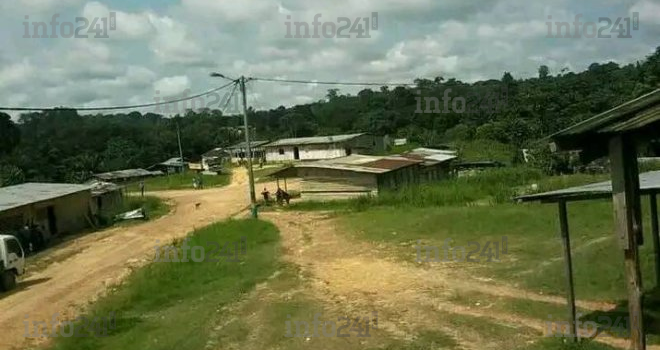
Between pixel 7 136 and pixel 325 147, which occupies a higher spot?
pixel 7 136

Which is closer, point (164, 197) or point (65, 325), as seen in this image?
point (65, 325)

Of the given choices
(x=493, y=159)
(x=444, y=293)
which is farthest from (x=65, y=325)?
(x=493, y=159)

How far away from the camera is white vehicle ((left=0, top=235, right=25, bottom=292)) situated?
18.7 m

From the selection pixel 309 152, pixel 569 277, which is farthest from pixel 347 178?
pixel 309 152

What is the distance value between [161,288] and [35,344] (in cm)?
445

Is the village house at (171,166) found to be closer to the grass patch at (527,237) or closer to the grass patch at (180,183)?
the grass patch at (180,183)

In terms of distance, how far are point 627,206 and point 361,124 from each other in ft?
285

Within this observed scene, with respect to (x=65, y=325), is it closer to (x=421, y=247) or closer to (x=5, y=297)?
(x=5, y=297)

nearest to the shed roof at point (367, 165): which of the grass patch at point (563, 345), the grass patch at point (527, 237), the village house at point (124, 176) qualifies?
the grass patch at point (527, 237)

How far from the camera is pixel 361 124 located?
94125 millimetres

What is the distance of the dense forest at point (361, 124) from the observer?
60375 mm

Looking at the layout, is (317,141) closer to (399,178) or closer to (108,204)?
(108,204)

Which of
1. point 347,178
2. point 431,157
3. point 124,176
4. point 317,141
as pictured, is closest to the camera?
point 347,178

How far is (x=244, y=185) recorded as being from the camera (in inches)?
2053
